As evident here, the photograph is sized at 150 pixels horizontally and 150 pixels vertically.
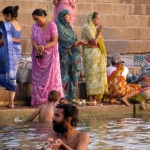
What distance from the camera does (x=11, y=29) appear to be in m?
14.3

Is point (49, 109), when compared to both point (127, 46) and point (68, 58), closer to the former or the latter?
point (68, 58)

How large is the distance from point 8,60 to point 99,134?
8.72ft

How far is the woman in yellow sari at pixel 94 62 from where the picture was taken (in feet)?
51.4

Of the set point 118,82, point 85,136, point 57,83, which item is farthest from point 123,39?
point 85,136

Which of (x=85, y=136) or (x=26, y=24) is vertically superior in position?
(x=26, y=24)

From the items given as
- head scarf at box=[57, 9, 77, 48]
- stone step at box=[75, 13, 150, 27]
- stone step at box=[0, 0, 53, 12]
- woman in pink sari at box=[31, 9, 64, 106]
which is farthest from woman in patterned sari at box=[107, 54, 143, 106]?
stone step at box=[75, 13, 150, 27]

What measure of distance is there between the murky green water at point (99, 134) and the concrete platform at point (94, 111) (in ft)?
0.89

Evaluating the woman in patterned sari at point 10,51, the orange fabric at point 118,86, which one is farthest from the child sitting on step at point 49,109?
the orange fabric at point 118,86

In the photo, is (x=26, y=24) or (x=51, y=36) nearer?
(x=51, y=36)

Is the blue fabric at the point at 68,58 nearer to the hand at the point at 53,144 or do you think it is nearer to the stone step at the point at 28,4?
the stone step at the point at 28,4

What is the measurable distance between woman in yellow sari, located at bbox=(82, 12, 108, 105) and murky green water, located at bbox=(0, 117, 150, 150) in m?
1.03

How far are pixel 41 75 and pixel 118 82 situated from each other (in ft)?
6.20

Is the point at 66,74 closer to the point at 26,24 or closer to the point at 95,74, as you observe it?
the point at 95,74

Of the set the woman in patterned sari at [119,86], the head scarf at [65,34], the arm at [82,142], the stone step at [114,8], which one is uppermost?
the stone step at [114,8]
